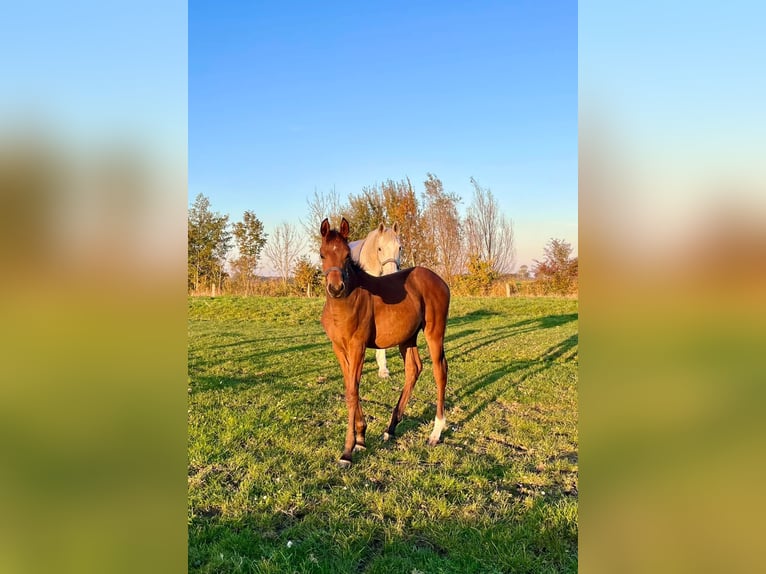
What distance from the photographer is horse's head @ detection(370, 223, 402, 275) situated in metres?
8.18

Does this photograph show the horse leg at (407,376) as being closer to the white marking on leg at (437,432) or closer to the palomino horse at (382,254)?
the white marking on leg at (437,432)

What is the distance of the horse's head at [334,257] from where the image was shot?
4078 millimetres

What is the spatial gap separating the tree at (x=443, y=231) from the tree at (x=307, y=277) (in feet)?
22.1

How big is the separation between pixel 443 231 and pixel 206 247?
13639 mm

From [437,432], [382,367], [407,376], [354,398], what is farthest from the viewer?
[382,367]

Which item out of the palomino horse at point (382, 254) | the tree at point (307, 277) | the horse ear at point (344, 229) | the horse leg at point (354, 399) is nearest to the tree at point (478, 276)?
the tree at point (307, 277)

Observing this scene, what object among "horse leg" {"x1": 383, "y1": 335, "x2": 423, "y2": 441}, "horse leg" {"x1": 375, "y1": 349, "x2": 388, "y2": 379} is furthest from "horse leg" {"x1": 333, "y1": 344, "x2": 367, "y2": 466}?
"horse leg" {"x1": 375, "y1": 349, "x2": 388, "y2": 379}

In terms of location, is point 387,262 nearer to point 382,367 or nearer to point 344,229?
point 382,367

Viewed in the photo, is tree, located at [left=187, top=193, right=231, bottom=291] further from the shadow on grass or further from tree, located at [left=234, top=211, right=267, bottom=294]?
the shadow on grass

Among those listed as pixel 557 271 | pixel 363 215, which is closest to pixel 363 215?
pixel 363 215

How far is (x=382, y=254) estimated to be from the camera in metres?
8.45
